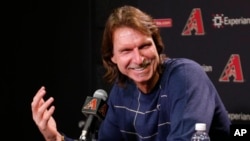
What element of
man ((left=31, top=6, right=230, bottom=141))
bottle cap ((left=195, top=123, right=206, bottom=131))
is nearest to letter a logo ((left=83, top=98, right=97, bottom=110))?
man ((left=31, top=6, right=230, bottom=141))

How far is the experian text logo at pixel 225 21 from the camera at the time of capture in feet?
10.7

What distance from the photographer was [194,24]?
137 inches

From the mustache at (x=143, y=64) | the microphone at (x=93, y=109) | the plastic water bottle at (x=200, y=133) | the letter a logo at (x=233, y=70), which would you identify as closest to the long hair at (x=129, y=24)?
the mustache at (x=143, y=64)

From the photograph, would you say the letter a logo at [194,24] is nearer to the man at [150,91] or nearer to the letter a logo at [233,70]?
the letter a logo at [233,70]

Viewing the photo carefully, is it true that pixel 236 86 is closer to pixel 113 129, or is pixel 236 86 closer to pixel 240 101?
pixel 240 101

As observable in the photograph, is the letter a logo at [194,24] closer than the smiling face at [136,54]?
No

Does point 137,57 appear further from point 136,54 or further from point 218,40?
point 218,40

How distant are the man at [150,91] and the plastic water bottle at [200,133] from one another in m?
0.07

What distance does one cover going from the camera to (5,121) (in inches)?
152

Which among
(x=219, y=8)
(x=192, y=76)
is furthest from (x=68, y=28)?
(x=192, y=76)

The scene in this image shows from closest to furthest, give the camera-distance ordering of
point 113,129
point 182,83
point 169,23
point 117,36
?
point 182,83, point 117,36, point 113,129, point 169,23

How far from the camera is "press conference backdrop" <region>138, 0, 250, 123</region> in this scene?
3287 millimetres

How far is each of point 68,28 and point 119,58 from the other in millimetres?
2218

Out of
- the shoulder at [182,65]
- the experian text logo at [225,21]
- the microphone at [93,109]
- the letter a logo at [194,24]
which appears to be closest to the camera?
the microphone at [93,109]
